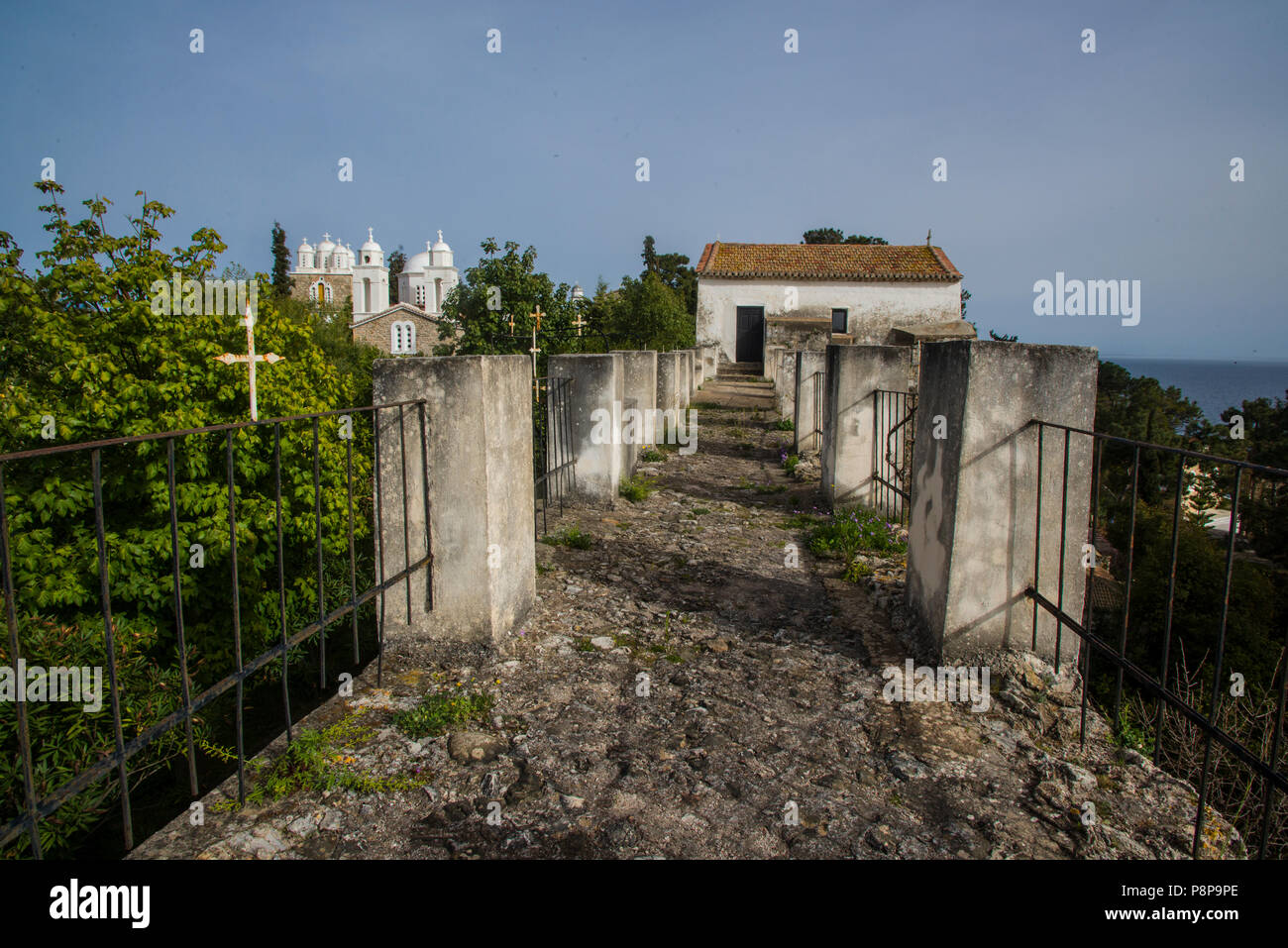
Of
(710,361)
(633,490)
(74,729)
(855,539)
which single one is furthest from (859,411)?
(710,361)

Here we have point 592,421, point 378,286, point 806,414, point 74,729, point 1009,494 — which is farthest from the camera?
point 378,286

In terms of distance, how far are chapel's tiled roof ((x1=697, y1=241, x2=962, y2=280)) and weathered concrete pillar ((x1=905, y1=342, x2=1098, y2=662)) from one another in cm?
3160

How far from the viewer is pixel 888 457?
7273mm

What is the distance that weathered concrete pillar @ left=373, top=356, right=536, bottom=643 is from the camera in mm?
3654

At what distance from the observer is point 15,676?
1.76 meters

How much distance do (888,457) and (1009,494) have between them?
363cm

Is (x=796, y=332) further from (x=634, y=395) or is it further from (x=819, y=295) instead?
(x=634, y=395)

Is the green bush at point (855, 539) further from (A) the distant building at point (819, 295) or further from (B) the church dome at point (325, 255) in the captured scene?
(B) the church dome at point (325, 255)

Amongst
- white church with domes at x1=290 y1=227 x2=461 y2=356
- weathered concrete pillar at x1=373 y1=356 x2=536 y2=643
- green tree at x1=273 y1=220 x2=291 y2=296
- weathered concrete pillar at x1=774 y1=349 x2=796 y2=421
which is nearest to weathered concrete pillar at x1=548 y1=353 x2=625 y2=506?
weathered concrete pillar at x1=373 y1=356 x2=536 y2=643

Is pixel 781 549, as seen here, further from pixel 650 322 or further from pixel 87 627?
pixel 650 322

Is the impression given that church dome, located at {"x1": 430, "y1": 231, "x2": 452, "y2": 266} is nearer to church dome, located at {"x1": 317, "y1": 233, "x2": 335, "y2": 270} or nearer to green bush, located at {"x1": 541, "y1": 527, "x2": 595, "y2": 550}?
church dome, located at {"x1": 317, "y1": 233, "x2": 335, "y2": 270}

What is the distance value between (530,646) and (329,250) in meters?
76.0

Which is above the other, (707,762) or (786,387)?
(786,387)
